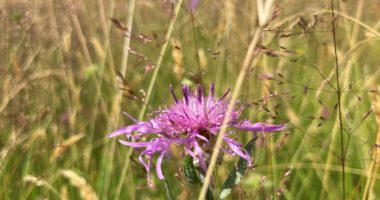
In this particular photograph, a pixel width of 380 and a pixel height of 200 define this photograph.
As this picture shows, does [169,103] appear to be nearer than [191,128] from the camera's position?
No

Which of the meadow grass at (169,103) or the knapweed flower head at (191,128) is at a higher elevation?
the knapweed flower head at (191,128)

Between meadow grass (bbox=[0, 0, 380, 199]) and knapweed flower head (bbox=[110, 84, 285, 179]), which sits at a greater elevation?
knapweed flower head (bbox=[110, 84, 285, 179])

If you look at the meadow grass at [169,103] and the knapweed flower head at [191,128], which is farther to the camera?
the meadow grass at [169,103]

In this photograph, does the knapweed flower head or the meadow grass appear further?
the meadow grass

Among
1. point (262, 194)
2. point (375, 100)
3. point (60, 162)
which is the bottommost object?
point (60, 162)

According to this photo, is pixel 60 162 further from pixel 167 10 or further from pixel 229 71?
pixel 167 10

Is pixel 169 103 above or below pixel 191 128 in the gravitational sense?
below

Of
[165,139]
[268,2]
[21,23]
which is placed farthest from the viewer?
[21,23]

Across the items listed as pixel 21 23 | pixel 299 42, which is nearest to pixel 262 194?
pixel 21 23
